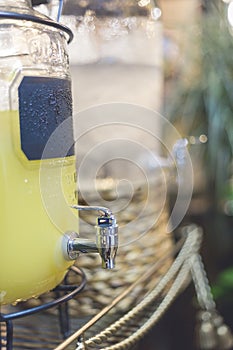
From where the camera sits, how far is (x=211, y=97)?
1064 millimetres

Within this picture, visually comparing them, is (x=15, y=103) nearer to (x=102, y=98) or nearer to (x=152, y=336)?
(x=102, y=98)

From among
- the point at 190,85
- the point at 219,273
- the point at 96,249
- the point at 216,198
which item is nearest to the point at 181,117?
the point at 190,85

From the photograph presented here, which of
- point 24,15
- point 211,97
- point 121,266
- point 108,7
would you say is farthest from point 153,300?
point 211,97

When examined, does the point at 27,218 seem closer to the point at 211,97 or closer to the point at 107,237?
the point at 107,237

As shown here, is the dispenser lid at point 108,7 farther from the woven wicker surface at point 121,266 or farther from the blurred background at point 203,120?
the woven wicker surface at point 121,266

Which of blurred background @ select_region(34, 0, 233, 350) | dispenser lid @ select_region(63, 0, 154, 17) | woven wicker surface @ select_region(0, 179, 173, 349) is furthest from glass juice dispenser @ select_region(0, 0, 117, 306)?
blurred background @ select_region(34, 0, 233, 350)

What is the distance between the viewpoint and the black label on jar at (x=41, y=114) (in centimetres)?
36

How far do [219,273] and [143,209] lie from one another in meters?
0.52

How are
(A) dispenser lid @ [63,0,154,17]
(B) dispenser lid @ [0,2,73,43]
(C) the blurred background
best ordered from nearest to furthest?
(B) dispenser lid @ [0,2,73,43] < (A) dispenser lid @ [63,0,154,17] < (C) the blurred background

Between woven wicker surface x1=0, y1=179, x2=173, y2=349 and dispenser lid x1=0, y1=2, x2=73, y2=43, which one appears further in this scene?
woven wicker surface x1=0, y1=179, x2=173, y2=349

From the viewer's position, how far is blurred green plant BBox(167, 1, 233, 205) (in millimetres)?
1061

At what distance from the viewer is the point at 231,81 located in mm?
1069

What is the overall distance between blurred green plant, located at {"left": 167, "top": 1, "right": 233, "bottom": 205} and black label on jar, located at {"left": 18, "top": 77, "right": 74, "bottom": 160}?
709 mm

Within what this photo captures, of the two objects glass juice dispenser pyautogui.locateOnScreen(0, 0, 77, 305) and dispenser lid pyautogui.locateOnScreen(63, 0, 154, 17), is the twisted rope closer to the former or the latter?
glass juice dispenser pyautogui.locateOnScreen(0, 0, 77, 305)
